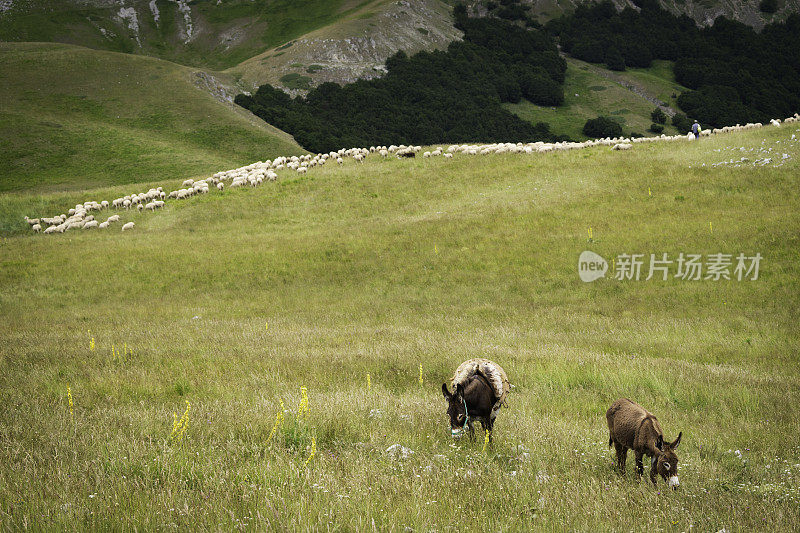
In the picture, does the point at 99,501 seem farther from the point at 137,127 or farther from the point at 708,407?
the point at 137,127

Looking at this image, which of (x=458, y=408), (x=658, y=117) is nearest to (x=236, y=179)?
(x=458, y=408)

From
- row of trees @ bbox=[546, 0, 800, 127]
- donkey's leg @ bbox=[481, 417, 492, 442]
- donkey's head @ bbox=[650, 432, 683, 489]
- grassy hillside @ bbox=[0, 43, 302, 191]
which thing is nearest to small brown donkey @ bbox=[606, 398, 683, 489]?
donkey's head @ bbox=[650, 432, 683, 489]

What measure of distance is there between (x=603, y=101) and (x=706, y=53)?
5914 centimetres

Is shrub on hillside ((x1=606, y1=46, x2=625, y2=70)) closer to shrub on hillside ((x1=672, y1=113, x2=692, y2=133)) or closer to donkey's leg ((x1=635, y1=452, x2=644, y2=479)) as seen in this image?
shrub on hillside ((x1=672, y1=113, x2=692, y2=133))

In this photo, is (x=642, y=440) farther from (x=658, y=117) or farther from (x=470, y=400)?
(x=658, y=117)

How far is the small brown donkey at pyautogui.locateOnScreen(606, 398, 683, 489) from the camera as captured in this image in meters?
4.33

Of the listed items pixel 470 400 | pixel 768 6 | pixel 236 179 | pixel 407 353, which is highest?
pixel 768 6

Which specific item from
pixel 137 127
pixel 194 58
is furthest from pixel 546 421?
pixel 194 58

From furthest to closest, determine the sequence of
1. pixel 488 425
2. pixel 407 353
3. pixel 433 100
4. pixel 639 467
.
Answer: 1. pixel 433 100
2. pixel 407 353
3. pixel 488 425
4. pixel 639 467

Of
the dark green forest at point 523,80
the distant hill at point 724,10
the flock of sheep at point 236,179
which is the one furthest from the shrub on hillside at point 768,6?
the flock of sheep at point 236,179

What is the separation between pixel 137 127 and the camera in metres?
61.0

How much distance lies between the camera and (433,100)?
116562 millimetres

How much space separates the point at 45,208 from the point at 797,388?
135ft

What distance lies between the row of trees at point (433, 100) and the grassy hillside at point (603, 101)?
4.37m
